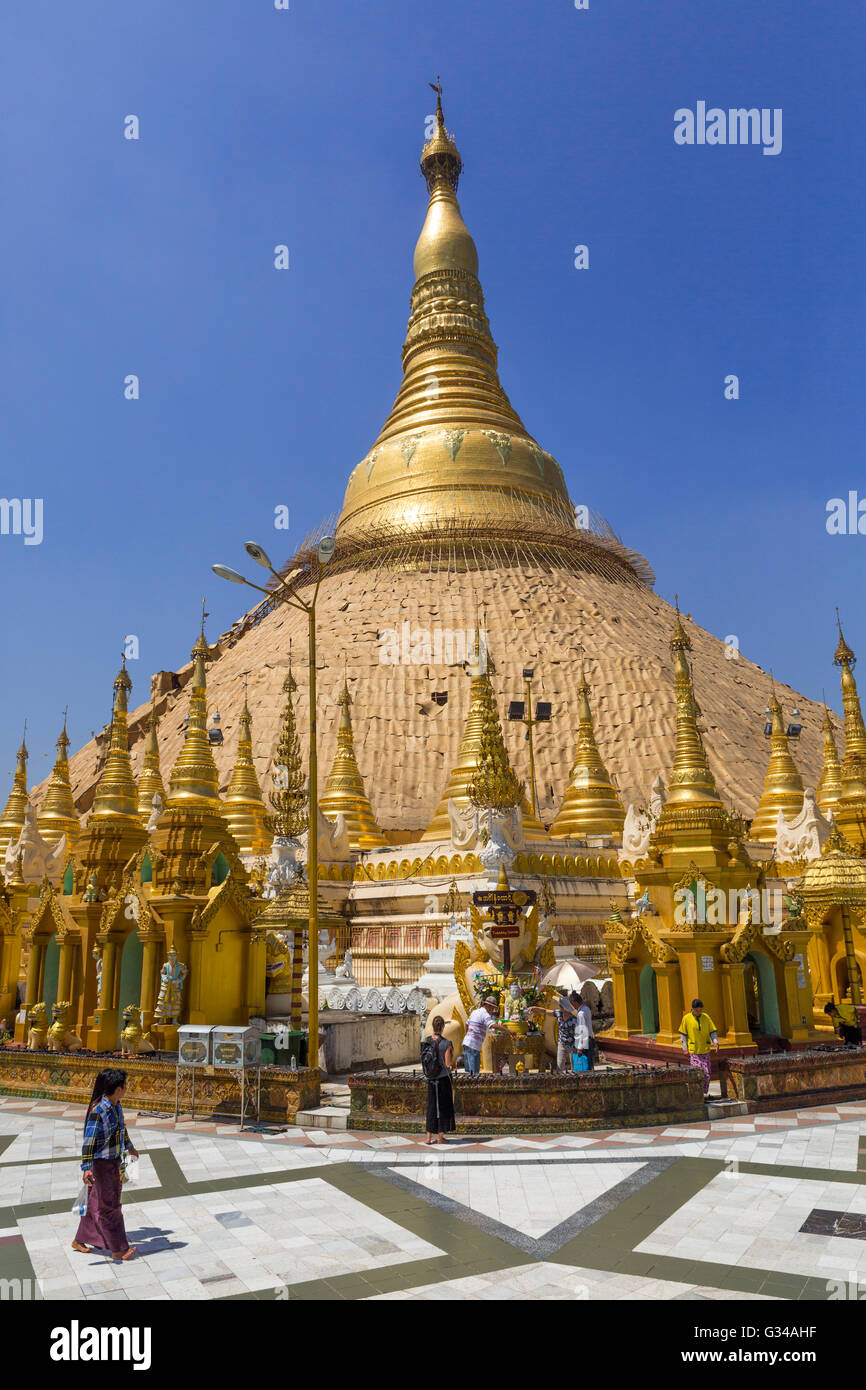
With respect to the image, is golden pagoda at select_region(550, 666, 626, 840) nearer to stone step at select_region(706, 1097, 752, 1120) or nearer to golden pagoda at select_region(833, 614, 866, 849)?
golden pagoda at select_region(833, 614, 866, 849)

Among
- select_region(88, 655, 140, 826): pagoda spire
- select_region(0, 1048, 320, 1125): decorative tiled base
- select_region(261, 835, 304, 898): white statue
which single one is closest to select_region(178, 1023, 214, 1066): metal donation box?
select_region(0, 1048, 320, 1125): decorative tiled base

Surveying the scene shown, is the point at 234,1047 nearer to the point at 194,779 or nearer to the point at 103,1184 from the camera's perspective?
the point at 103,1184

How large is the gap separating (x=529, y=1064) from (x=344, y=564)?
145ft

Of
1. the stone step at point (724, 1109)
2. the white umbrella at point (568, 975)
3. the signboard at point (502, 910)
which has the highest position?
the signboard at point (502, 910)

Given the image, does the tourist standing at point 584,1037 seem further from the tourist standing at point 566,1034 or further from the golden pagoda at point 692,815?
the golden pagoda at point 692,815

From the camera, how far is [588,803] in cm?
3234

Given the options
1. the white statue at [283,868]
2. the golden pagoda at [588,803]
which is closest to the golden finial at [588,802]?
the golden pagoda at [588,803]

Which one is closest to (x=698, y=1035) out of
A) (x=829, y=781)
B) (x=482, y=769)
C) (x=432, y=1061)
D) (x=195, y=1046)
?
(x=432, y=1061)

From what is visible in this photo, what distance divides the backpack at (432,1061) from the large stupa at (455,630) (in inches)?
983

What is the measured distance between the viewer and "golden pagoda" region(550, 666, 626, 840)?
105ft

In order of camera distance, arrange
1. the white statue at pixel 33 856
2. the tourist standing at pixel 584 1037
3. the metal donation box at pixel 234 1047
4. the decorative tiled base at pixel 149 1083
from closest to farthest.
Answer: the metal donation box at pixel 234 1047 < the decorative tiled base at pixel 149 1083 < the tourist standing at pixel 584 1037 < the white statue at pixel 33 856

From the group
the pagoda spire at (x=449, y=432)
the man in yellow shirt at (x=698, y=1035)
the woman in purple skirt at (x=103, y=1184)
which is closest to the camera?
the woman in purple skirt at (x=103, y=1184)

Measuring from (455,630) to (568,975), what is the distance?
2938cm

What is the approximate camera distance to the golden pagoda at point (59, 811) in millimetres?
25406
